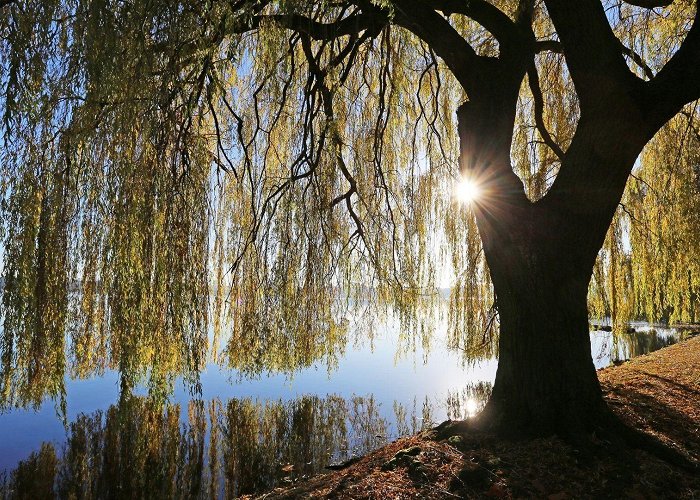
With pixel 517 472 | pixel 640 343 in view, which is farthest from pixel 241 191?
pixel 640 343

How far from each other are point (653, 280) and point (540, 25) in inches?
120

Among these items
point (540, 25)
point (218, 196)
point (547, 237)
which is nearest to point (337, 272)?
point (218, 196)

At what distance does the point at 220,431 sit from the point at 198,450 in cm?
64

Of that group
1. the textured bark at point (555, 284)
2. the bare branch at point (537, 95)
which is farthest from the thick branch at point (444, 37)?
the bare branch at point (537, 95)

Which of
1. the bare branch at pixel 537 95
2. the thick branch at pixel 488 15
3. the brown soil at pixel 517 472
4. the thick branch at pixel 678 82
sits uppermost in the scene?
the thick branch at pixel 488 15

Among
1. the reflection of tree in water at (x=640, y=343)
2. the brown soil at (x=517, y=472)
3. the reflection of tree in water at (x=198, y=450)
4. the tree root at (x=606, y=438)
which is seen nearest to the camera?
the brown soil at (x=517, y=472)

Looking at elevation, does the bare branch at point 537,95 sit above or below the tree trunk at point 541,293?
above

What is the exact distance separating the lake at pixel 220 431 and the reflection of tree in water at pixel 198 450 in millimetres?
12

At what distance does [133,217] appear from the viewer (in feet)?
8.60

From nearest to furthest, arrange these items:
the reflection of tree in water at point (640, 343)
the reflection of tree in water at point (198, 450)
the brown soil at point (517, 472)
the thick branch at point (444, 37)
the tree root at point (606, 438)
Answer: the brown soil at point (517, 472)
the tree root at point (606, 438)
the thick branch at point (444, 37)
the reflection of tree in water at point (198, 450)
the reflection of tree in water at point (640, 343)

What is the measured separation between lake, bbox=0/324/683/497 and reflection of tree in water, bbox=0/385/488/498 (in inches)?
0.5

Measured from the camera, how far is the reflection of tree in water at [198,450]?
4211 millimetres

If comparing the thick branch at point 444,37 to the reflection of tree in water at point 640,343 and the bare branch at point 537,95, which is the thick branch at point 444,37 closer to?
the bare branch at point 537,95

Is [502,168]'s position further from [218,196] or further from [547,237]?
[218,196]
